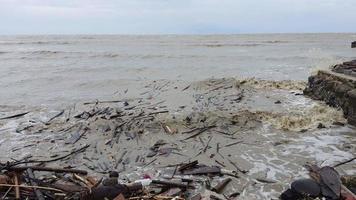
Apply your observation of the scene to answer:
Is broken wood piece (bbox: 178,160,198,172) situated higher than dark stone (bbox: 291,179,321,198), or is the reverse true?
dark stone (bbox: 291,179,321,198)

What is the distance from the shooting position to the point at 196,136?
10930mm

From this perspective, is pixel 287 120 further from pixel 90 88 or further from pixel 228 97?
pixel 90 88

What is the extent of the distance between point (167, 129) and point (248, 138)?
2.42m

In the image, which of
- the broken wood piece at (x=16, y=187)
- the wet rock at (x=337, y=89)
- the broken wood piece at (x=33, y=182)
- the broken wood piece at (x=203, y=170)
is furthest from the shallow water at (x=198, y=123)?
the broken wood piece at (x=16, y=187)

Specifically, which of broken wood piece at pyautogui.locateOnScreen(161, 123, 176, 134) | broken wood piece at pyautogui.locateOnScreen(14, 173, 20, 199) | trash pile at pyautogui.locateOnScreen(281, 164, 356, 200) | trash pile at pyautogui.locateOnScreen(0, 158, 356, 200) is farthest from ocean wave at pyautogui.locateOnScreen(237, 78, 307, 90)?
broken wood piece at pyautogui.locateOnScreen(14, 173, 20, 199)

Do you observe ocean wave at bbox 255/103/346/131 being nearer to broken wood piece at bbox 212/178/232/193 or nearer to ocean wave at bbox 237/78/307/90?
broken wood piece at bbox 212/178/232/193

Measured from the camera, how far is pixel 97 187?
254 inches

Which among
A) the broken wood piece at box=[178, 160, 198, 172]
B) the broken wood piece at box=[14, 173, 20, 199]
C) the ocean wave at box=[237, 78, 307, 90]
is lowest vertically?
the ocean wave at box=[237, 78, 307, 90]

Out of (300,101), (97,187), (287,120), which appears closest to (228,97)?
(300,101)

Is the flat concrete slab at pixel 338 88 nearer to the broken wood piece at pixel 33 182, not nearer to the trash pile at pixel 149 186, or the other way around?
the trash pile at pixel 149 186

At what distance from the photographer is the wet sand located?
870cm

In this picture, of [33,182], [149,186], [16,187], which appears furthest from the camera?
[149,186]

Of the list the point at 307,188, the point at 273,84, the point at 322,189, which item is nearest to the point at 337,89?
the point at 273,84

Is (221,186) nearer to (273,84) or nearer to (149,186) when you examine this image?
(149,186)
